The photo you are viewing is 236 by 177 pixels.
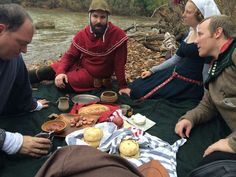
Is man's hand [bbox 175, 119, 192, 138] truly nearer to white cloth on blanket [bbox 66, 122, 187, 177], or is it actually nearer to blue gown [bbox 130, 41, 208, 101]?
white cloth on blanket [bbox 66, 122, 187, 177]

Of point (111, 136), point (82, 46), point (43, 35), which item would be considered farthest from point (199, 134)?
point (43, 35)

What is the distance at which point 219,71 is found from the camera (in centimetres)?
261

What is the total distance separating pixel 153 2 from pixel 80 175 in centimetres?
2371

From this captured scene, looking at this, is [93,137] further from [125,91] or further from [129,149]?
[125,91]

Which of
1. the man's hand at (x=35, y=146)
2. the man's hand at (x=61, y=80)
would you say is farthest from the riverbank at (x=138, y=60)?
the man's hand at (x=35, y=146)

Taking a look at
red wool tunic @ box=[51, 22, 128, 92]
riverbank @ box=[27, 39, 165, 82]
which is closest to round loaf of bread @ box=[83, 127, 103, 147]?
red wool tunic @ box=[51, 22, 128, 92]

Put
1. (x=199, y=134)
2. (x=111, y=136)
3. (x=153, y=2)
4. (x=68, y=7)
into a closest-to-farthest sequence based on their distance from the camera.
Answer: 1. (x=111, y=136)
2. (x=199, y=134)
3. (x=153, y=2)
4. (x=68, y=7)

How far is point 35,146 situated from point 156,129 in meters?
1.19

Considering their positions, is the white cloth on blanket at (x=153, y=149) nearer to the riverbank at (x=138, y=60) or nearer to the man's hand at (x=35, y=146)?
the man's hand at (x=35, y=146)

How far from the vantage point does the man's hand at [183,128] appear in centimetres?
275

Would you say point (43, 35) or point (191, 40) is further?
Result: point (43, 35)

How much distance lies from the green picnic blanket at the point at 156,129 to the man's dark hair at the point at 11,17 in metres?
1.00

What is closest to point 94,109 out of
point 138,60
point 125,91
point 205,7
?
point 125,91

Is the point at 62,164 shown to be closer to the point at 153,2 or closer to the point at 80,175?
the point at 80,175
